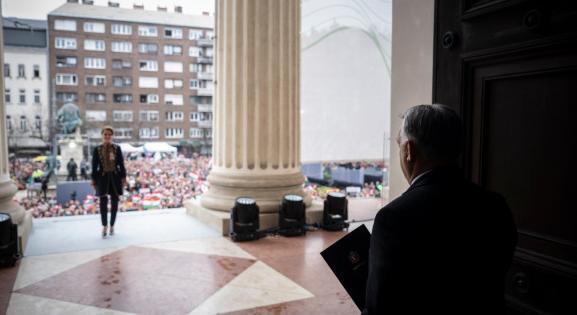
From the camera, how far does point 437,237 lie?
146 centimetres

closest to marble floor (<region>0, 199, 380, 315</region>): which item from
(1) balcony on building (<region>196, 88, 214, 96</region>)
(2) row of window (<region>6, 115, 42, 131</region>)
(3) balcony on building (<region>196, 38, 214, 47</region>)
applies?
(2) row of window (<region>6, 115, 42, 131</region>)

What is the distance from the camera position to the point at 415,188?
1542 mm

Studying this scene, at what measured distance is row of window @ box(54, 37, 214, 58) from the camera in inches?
1778

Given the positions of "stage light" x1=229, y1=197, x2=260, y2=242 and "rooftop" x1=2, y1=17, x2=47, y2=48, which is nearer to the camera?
"stage light" x1=229, y1=197, x2=260, y2=242

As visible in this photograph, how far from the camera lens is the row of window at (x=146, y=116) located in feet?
144

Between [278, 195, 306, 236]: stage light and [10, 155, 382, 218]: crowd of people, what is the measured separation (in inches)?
58.3

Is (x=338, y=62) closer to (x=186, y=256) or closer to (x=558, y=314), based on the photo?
(x=186, y=256)

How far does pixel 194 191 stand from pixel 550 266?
1828 cm

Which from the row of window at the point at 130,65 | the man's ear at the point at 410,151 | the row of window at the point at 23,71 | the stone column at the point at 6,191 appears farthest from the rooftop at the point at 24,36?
the man's ear at the point at 410,151

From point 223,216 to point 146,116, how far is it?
124 feet

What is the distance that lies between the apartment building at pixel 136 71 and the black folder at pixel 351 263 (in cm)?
4165

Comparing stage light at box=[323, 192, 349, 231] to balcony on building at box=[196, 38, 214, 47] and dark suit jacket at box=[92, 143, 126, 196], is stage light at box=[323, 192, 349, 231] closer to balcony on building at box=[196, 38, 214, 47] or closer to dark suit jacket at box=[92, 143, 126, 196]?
dark suit jacket at box=[92, 143, 126, 196]

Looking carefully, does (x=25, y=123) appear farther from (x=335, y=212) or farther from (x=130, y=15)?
(x=335, y=212)

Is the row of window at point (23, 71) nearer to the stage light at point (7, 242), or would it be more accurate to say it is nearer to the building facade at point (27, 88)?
the building facade at point (27, 88)
